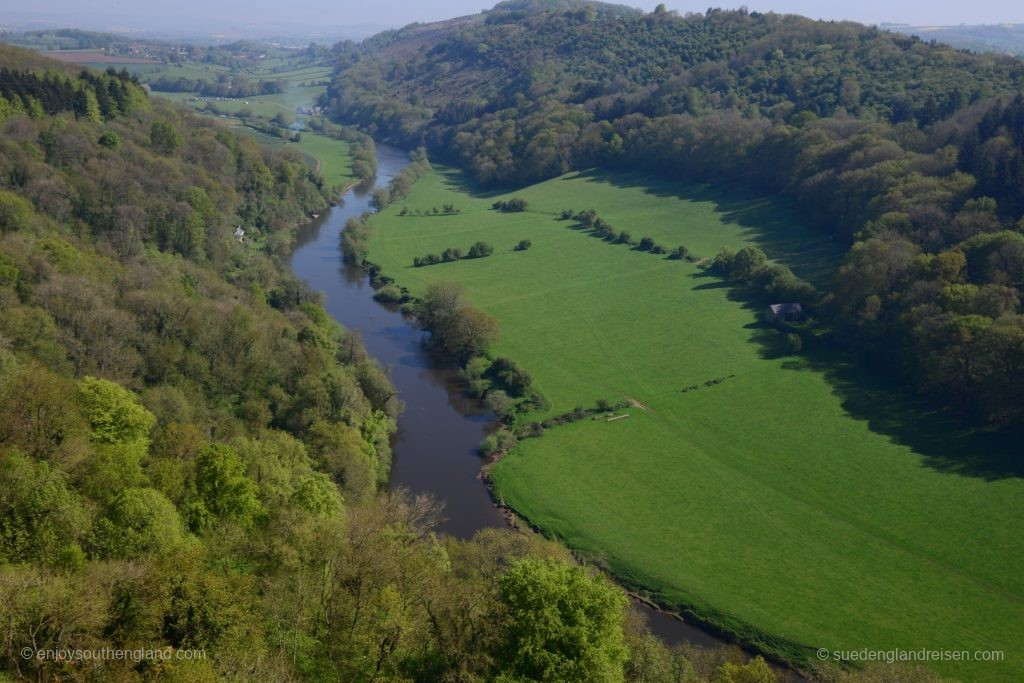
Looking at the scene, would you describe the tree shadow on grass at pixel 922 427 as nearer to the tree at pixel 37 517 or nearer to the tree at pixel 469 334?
the tree at pixel 469 334

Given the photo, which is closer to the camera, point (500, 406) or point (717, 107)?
point (500, 406)

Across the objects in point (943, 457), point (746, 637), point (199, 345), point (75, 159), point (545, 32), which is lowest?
point (746, 637)

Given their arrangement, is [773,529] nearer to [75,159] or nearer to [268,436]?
[268,436]

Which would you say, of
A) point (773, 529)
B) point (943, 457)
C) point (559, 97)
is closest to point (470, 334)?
point (773, 529)

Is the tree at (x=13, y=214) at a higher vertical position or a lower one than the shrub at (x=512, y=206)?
higher

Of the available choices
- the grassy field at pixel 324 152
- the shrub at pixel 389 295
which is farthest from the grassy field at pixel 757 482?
the grassy field at pixel 324 152

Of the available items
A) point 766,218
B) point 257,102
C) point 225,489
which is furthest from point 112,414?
point 257,102
